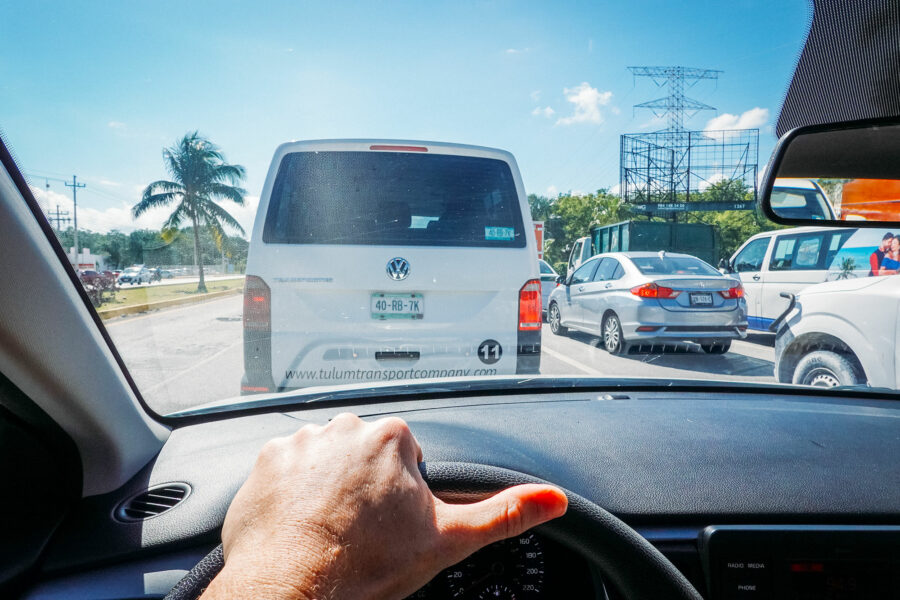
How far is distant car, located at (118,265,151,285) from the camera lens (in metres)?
2.49

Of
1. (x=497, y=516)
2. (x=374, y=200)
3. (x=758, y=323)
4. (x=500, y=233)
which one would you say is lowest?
(x=758, y=323)

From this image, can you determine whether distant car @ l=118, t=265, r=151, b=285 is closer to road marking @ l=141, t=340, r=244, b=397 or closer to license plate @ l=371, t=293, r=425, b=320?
road marking @ l=141, t=340, r=244, b=397

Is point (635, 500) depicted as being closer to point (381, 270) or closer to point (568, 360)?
point (381, 270)

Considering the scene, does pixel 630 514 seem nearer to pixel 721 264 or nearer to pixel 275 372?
pixel 275 372

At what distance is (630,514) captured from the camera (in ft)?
5.79

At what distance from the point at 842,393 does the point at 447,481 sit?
2.52 metres

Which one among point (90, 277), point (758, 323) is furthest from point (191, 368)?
point (758, 323)

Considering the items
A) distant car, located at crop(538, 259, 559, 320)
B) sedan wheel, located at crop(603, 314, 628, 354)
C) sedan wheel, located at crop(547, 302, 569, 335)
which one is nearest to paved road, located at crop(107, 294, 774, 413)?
sedan wheel, located at crop(603, 314, 628, 354)

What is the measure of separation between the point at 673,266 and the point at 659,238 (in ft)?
5.57

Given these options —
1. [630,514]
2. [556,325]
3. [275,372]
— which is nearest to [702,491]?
[630,514]

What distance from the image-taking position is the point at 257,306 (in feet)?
10.5

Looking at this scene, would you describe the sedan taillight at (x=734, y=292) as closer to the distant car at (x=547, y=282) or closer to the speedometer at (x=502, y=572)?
the distant car at (x=547, y=282)

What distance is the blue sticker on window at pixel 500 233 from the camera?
3.58 meters

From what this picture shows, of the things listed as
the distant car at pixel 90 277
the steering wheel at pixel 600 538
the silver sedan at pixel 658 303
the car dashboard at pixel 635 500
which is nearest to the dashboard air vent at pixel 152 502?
the car dashboard at pixel 635 500
